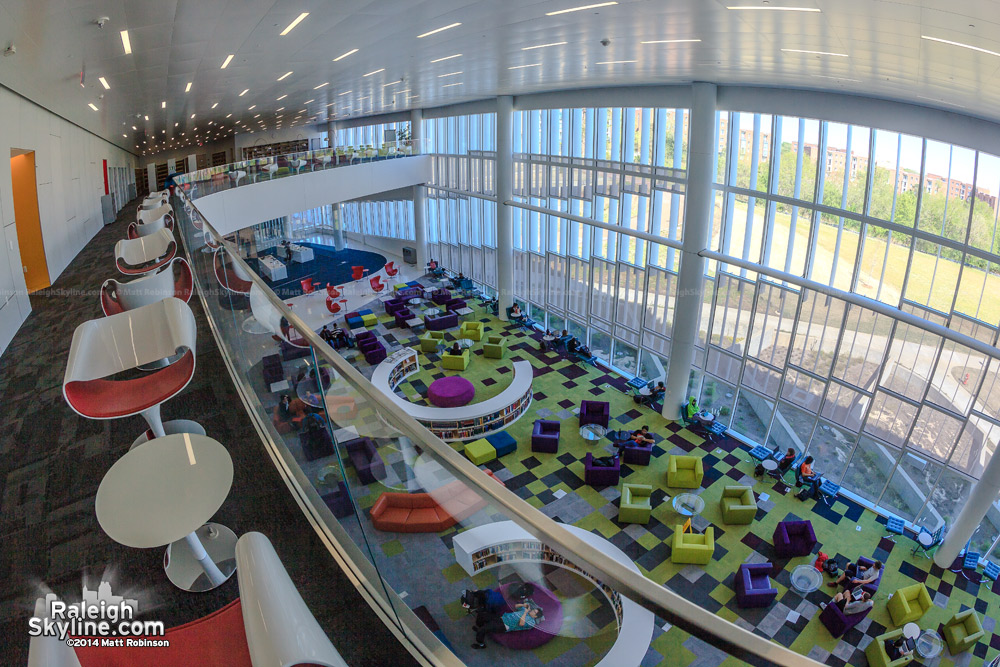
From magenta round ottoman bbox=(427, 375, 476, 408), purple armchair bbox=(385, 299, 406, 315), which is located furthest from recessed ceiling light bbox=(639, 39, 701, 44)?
purple armchair bbox=(385, 299, 406, 315)

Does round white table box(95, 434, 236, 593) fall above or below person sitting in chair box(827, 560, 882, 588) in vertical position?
above

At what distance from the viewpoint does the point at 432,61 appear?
9.55 m

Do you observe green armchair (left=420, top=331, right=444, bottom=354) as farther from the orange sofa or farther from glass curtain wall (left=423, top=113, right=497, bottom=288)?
the orange sofa

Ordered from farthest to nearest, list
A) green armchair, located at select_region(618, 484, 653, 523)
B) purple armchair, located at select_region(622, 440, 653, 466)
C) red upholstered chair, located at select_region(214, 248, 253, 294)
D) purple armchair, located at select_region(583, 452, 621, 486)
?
purple armchair, located at select_region(622, 440, 653, 466)
purple armchair, located at select_region(583, 452, 621, 486)
green armchair, located at select_region(618, 484, 653, 523)
red upholstered chair, located at select_region(214, 248, 253, 294)

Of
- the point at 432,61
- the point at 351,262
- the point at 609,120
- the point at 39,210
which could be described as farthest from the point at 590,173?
the point at 351,262

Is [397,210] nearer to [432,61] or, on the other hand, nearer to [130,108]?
[130,108]

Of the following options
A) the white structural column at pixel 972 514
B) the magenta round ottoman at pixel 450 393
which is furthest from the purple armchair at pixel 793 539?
the magenta round ottoman at pixel 450 393

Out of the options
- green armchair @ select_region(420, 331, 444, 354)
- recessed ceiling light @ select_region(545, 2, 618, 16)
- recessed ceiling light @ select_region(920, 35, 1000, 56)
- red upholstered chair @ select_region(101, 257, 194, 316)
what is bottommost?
green armchair @ select_region(420, 331, 444, 354)

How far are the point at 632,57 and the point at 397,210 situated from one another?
20.9 meters

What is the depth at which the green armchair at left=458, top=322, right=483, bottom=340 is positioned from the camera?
669 inches

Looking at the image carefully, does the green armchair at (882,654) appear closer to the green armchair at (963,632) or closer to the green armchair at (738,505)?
the green armchair at (963,632)

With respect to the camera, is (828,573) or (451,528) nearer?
(451,528)

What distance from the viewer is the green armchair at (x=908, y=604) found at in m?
7.63

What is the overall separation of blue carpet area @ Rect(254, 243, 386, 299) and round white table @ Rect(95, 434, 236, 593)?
72.1ft
